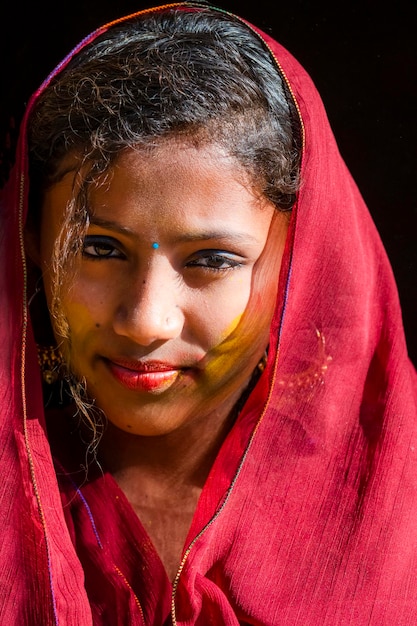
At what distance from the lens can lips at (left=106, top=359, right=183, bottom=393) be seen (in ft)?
4.19

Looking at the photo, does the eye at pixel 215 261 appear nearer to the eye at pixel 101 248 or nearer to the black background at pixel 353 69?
the eye at pixel 101 248

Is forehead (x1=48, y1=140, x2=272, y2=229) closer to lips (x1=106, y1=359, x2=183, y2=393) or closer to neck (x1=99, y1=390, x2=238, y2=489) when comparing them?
lips (x1=106, y1=359, x2=183, y2=393)

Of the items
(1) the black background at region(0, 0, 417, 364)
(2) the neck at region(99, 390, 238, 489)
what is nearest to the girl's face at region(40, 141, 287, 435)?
(2) the neck at region(99, 390, 238, 489)

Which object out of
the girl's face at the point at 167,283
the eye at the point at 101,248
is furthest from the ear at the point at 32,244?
the eye at the point at 101,248

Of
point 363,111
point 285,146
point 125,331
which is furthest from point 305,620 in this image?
point 363,111

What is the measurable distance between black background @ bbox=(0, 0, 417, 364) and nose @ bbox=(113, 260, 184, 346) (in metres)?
0.56

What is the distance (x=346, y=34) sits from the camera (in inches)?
66.7

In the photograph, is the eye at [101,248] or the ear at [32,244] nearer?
the eye at [101,248]

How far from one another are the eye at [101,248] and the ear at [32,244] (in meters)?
0.16

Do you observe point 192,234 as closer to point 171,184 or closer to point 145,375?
point 171,184

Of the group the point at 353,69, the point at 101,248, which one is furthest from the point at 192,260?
the point at 353,69

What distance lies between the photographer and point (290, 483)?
4.25 ft

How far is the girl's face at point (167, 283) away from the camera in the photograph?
1.21 metres

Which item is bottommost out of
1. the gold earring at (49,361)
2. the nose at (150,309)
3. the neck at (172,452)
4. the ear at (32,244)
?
the neck at (172,452)
